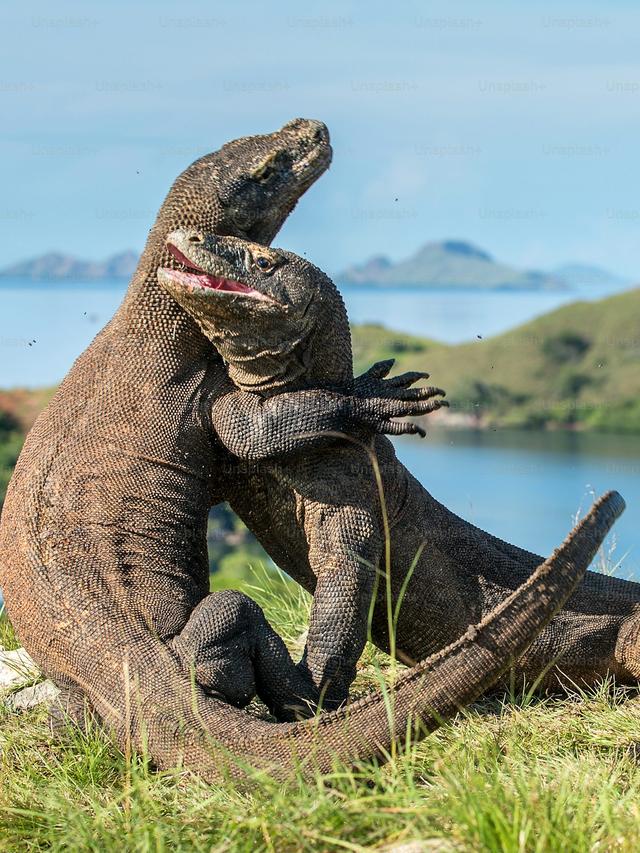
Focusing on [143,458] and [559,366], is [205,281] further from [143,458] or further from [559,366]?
[559,366]

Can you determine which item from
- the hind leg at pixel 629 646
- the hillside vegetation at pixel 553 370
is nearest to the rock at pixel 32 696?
the hind leg at pixel 629 646

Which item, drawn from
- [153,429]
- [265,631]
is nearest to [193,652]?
[265,631]

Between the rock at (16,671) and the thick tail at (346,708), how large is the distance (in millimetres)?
2391

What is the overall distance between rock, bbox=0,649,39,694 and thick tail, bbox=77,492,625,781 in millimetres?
2391

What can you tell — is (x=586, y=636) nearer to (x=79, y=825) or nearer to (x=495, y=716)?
(x=495, y=716)

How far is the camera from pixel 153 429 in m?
7.00

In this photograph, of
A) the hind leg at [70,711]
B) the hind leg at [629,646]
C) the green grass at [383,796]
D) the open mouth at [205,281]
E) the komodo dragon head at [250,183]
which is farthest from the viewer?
the hind leg at [629,646]

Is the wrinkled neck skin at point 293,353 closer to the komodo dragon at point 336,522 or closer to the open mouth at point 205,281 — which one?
the komodo dragon at point 336,522

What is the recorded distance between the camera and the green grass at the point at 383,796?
4898mm

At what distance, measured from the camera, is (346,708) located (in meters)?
5.84

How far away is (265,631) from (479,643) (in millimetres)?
1189

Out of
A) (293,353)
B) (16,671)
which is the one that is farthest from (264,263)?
(16,671)

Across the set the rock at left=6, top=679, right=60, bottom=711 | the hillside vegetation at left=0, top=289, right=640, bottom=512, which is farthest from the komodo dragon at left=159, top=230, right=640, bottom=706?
the hillside vegetation at left=0, top=289, right=640, bottom=512

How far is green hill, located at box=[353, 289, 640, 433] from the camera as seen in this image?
1254 inches
